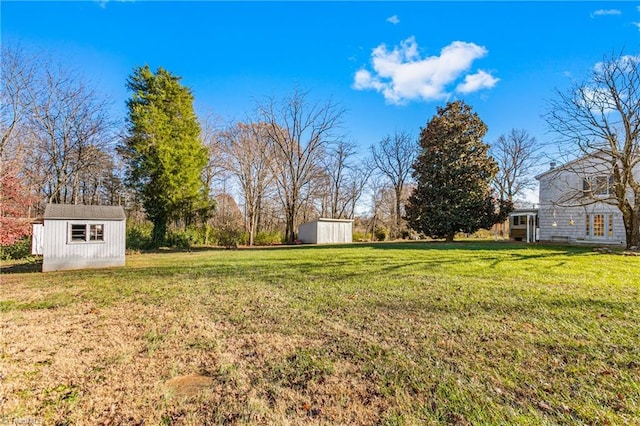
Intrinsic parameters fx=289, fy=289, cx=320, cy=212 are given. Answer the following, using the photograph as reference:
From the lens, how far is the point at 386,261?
32.3ft

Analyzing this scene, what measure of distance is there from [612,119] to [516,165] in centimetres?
1853

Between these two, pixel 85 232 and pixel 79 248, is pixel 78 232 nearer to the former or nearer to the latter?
pixel 85 232

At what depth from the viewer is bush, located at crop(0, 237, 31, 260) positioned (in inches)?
542

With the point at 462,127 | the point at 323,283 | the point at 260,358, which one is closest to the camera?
the point at 260,358

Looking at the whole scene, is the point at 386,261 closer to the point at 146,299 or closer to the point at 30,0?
the point at 146,299

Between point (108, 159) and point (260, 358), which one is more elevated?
point (108, 159)

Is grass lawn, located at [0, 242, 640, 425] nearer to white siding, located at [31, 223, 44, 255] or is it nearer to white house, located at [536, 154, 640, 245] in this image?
white siding, located at [31, 223, 44, 255]

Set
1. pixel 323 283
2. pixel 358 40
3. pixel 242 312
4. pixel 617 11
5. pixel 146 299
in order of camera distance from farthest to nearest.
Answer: pixel 358 40 → pixel 617 11 → pixel 323 283 → pixel 146 299 → pixel 242 312

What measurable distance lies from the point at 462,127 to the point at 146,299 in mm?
19502

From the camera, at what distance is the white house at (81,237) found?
34.6ft

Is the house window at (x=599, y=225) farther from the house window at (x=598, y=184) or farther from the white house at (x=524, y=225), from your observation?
the white house at (x=524, y=225)

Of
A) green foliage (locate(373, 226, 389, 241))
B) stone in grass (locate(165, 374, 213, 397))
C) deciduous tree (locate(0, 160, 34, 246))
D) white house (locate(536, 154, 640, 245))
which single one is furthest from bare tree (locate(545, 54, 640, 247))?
deciduous tree (locate(0, 160, 34, 246))

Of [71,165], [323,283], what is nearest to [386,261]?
[323,283]

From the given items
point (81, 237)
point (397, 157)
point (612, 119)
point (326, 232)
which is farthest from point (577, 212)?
point (81, 237)
